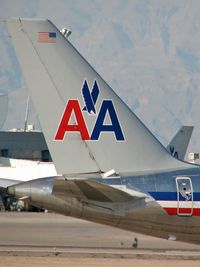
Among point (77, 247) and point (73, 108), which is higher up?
point (73, 108)

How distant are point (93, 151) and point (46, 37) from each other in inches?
161

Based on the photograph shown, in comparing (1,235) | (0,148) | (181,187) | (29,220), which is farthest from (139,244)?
(0,148)

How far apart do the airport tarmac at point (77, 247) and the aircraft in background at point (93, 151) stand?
210 centimetres

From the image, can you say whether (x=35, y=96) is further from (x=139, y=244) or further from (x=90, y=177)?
(x=139, y=244)

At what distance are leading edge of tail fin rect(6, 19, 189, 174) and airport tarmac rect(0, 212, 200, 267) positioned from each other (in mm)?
3621

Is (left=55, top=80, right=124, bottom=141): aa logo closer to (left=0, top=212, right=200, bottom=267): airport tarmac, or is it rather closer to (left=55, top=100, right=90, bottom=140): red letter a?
(left=55, top=100, right=90, bottom=140): red letter a

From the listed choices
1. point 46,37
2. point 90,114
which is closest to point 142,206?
point 90,114

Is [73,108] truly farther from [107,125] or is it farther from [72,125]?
[107,125]

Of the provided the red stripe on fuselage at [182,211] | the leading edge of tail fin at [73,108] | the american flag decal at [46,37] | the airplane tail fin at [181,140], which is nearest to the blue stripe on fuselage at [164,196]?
the red stripe on fuselage at [182,211]

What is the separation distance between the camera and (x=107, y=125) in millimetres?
37062

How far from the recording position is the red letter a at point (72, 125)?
119 feet

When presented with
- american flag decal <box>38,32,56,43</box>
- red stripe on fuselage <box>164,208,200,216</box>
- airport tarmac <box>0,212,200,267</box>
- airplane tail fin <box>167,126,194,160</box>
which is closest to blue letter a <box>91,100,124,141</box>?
american flag decal <box>38,32,56,43</box>

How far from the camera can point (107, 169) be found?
3688cm

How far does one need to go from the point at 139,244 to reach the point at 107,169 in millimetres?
16851
